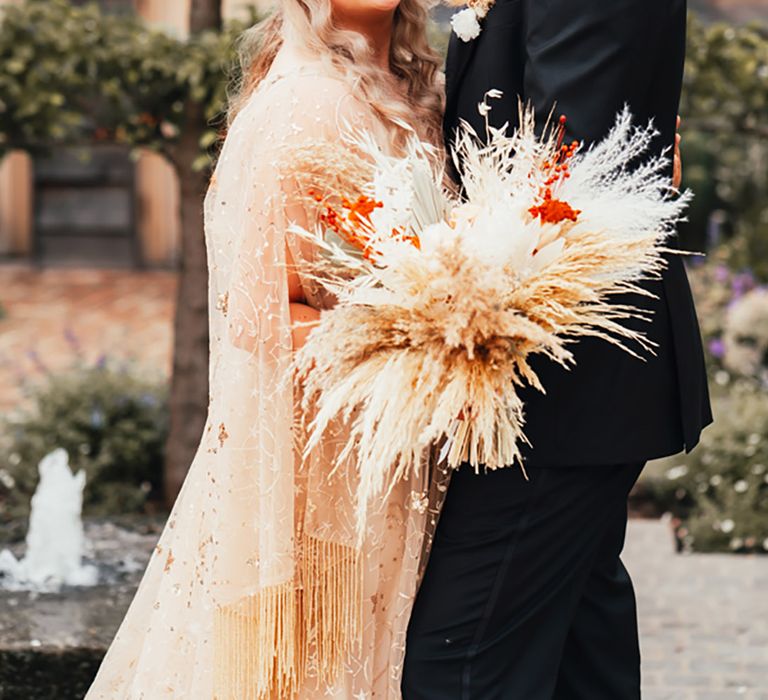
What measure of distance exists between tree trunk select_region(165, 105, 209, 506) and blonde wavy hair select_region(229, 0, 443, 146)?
7.86ft

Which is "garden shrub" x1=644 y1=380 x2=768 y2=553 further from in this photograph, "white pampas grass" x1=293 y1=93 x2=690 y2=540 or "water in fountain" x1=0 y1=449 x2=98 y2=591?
"white pampas grass" x1=293 y1=93 x2=690 y2=540

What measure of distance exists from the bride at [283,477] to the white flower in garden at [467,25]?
0.49 ft

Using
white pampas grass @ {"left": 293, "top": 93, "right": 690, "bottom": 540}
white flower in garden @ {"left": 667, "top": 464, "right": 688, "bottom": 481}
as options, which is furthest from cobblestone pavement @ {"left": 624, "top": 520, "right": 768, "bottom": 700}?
white pampas grass @ {"left": 293, "top": 93, "right": 690, "bottom": 540}

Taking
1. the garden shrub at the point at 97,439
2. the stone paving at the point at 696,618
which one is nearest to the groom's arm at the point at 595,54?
the stone paving at the point at 696,618

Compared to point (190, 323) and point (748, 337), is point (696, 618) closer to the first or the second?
point (190, 323)

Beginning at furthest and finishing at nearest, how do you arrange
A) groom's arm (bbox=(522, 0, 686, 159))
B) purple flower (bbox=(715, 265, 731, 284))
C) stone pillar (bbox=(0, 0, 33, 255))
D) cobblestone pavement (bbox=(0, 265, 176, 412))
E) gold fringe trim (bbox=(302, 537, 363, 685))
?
stone pillar (bbox=(0, 0, 33, 255)) < cobblestone pavement (bbox=(0, 265, 176, 412)) < purple flower (bbox=(715, 265, 731, 284)) < gold fringe trim (bbox=(302, 537, 363, 685)) < groom's arm (bbox=(522, 0, 686, 159))

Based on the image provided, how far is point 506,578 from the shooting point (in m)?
2.32

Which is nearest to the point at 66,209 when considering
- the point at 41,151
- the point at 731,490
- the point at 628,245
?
the point at 41,151

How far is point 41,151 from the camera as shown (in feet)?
18.0

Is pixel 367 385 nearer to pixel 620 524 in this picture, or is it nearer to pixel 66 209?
pixel 620 524

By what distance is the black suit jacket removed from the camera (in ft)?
6.98

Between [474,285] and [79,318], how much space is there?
8652 mm

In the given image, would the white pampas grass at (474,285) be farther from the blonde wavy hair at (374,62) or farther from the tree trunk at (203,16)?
the tree trunk at (203,16)

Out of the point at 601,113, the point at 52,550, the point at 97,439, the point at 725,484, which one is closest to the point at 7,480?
the point at 97,439
